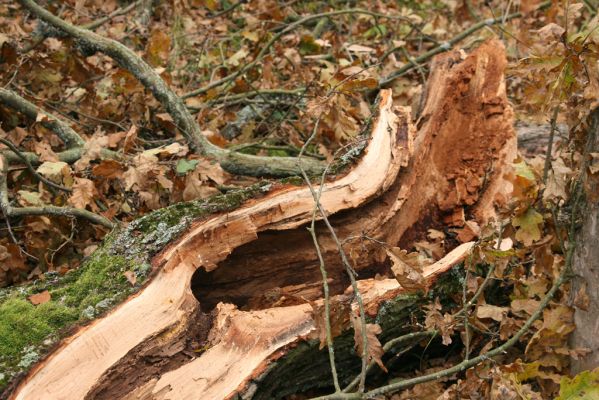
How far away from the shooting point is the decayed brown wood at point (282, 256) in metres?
1.94

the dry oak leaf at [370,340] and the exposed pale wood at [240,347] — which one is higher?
the exposed pale wood at [240,347]

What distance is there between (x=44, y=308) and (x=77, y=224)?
106cm

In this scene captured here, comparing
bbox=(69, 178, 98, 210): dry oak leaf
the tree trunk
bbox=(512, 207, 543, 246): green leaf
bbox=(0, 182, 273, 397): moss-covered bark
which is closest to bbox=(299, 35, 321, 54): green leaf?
bbox=(69, 178, 98, 210): dry oak leaf

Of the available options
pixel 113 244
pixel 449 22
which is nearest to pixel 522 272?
pixel 113 244

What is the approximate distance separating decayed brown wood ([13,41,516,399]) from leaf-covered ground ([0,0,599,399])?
119 millimetres

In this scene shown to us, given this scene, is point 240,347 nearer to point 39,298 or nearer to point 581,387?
point 39,298

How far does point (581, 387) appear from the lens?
72.8 inches

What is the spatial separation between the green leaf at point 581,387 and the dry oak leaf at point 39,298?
1562mm

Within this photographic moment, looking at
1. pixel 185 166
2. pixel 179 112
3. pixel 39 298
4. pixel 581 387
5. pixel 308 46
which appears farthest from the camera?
pixel 308 46

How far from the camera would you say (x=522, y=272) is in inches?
104

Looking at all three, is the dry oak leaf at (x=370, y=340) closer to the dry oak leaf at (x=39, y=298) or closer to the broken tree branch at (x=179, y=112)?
the dry oak leaf at (x=39, y=298)

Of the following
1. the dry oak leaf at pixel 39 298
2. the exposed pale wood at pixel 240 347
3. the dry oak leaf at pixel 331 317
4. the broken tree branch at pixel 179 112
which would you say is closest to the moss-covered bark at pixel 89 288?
the dry oak leaf at pixel 39 298

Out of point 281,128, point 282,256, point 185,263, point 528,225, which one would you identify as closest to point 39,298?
point 185,263

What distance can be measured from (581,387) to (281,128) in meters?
2.70
